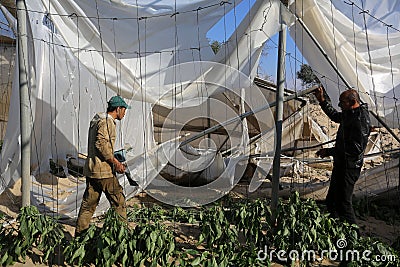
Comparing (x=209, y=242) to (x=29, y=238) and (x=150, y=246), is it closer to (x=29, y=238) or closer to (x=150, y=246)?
(x=150, y=246)

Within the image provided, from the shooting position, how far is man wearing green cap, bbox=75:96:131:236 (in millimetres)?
3527

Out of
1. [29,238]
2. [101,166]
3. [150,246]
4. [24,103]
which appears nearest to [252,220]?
[150,246]

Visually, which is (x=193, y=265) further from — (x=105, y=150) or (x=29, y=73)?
(x=29, y=73)

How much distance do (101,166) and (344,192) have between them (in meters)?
2.36

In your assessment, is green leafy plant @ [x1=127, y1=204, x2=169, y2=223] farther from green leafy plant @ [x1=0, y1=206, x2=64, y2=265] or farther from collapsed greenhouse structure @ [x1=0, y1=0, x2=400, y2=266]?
green leafy plant @ [x1=0, y1=206, x2=64, y2=265]

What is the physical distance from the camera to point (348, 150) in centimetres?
396

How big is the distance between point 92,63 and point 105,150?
106 centimetres

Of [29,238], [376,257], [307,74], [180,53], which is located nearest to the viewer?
[376,257]

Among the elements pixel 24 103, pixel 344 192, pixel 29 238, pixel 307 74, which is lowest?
pixel 29 238

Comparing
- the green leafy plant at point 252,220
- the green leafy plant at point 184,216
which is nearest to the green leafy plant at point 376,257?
the green leafy plant at point 252,220

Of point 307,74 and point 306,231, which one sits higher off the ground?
point 307,74

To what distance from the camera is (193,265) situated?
291 cm

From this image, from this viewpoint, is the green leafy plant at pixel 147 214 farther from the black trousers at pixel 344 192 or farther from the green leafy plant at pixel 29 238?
the black trousers at pixel 344 192

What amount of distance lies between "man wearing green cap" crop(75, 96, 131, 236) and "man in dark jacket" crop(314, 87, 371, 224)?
6.98 feet
